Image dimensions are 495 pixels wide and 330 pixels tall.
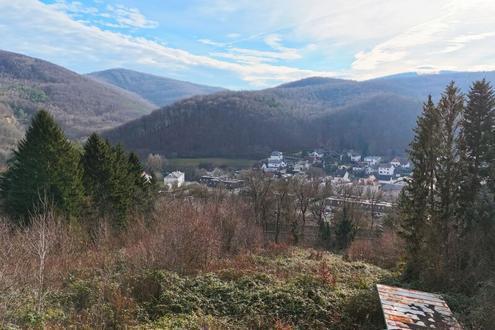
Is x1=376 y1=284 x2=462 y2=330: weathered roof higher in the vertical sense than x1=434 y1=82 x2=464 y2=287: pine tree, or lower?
lower

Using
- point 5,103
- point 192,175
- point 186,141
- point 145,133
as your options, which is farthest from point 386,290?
point 5,103

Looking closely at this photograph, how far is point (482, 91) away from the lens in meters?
15.4

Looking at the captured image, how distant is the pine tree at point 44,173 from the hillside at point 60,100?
71126 millimetres

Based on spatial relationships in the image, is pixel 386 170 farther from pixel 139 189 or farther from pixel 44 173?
pixel 44 173

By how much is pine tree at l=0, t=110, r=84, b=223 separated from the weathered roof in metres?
17.4

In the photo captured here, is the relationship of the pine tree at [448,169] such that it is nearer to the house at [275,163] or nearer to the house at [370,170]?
the house at [275,163]

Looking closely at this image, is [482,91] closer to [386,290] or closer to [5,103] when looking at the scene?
[386,290]

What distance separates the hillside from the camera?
116300mm

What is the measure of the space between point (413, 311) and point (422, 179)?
25.1ft

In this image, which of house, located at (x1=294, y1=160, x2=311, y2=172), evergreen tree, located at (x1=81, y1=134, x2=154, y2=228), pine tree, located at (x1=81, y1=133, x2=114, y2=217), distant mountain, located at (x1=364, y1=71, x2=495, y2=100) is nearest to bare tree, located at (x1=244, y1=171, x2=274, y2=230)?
evergreen tree, located at (x1=81, y1=134, x2=154, y2=228)

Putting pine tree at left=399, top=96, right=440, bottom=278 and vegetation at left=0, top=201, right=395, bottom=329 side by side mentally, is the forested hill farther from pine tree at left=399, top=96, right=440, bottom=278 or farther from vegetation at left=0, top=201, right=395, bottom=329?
vegetation at left=0, top=201, right=395, bottom=329

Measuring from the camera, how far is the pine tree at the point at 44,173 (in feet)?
64.6

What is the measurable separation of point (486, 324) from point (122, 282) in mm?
8128

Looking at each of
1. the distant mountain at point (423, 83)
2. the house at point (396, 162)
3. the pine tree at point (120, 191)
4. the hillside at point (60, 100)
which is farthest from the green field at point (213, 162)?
the distant mountain at point (423, 83)
